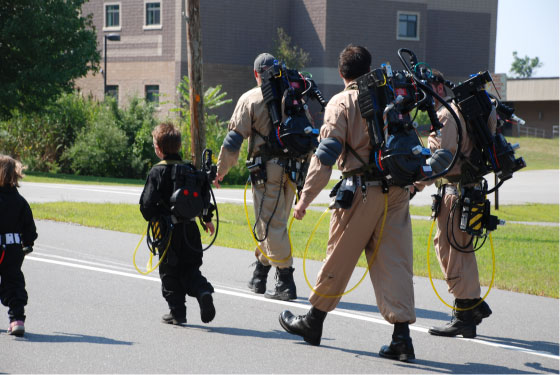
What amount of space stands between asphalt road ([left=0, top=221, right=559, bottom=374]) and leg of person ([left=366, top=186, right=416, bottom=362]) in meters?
0.18

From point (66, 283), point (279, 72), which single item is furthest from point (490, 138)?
point (66, 283)

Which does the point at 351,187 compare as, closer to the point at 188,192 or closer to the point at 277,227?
the point at 188,192

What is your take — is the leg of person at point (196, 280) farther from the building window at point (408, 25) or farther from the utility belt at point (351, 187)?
the building window at point (408, 25)

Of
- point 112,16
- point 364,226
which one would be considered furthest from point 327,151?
point 112,16

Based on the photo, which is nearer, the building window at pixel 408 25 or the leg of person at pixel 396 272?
the leg of person at pixel 396 272

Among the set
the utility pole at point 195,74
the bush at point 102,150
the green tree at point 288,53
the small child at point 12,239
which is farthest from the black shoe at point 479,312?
the green tree at point 288,53

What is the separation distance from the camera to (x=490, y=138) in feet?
21.1

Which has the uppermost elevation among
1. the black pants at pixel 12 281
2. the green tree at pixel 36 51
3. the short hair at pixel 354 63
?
the green tree at pixel 36 51

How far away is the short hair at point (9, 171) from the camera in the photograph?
244 inches

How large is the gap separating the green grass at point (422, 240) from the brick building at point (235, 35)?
31.0m

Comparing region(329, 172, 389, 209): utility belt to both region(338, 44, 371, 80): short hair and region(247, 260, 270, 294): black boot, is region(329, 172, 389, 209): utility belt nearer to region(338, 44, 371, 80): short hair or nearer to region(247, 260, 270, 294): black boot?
region(338, 44, 371, 80): short hair

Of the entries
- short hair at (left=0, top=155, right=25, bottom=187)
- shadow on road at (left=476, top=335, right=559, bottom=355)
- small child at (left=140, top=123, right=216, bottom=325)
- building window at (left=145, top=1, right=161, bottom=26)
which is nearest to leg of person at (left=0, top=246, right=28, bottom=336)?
short hair at (left=0, top=155, right=25, bottom=187)

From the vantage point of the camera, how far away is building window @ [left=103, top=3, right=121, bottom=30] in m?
48.7

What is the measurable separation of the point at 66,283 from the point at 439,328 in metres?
3.90
